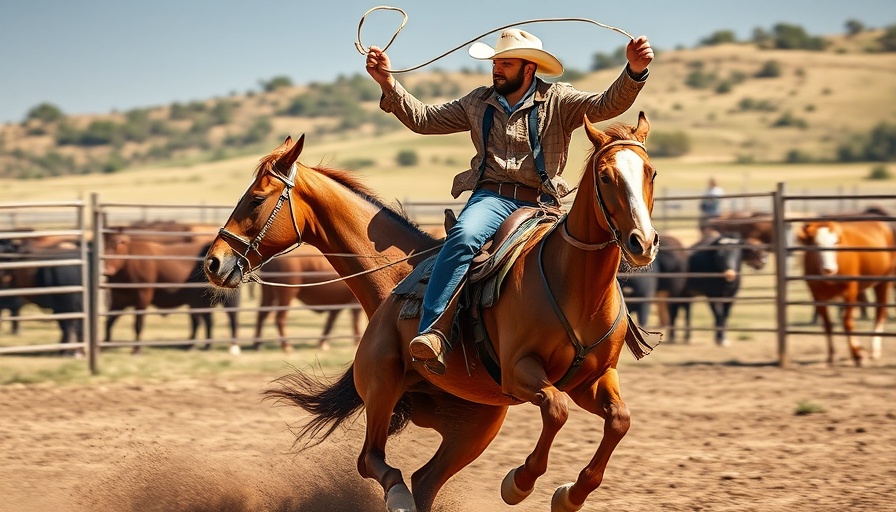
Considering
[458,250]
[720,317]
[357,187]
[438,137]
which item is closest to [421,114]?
[357,187]

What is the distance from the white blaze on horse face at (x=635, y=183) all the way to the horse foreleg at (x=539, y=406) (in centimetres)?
82

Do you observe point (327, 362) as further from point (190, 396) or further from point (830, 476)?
point (830, 476)

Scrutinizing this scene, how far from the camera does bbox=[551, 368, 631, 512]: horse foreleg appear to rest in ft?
14.3

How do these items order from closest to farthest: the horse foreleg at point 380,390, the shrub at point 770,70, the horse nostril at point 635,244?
the horse nostril at point 635,244
the horse foreleg at point 380,390
the shrub at point 770,70

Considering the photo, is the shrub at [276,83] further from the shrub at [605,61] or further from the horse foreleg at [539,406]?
the horse foreleg at [539,406]

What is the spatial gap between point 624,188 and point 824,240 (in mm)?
8823

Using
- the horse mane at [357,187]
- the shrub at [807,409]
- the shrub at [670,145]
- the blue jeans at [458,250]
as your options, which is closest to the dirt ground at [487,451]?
the shrub at [807,409]

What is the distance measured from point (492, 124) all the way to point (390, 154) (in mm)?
72670

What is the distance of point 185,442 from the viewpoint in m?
7.63

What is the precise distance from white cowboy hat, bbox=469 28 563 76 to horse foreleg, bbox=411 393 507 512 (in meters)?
1.80

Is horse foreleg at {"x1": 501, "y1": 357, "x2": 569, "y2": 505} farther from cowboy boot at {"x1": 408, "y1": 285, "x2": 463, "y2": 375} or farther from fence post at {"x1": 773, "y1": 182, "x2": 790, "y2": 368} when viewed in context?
fence post at {"x1": 773, "y1": 182, "x2": 790, "y2": 368}

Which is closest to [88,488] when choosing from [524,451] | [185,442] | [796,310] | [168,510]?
[168,510]

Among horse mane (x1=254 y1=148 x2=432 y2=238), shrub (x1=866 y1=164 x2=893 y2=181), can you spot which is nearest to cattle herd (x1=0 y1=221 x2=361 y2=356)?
horse mane (x1=254 y1=148 x2=432 y2=238)

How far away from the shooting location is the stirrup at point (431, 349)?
457 cm
